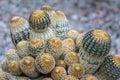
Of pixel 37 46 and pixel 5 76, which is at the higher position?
pixel 37 46

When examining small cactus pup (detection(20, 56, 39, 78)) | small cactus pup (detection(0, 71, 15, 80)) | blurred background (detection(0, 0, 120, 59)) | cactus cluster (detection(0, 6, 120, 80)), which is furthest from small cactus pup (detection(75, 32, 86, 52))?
blurred background (detection(0, 0, 120, 59))

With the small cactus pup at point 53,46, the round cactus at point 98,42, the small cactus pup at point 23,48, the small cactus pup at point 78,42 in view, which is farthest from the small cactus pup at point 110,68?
the small cactus pup at point 23,48

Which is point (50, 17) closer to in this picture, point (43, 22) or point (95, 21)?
point (43, 22)

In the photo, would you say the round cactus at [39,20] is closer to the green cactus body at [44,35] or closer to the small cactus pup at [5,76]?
the green cactus body at [44,35]

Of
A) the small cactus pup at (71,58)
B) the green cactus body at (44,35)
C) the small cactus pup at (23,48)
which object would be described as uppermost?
the green cactus body at (44,35)

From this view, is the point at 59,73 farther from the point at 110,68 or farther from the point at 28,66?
the point at 110,68

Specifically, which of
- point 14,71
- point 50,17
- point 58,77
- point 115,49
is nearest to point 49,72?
point 58,77

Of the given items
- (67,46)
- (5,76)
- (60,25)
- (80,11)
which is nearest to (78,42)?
(67,46)
